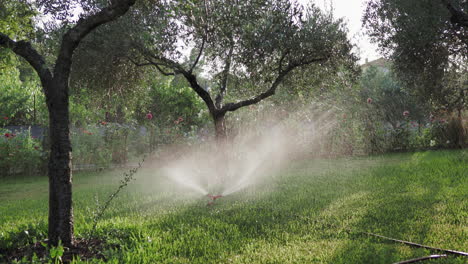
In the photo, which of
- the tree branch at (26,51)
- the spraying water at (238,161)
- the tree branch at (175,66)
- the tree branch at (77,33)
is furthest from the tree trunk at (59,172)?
the spraying water at (238,161)

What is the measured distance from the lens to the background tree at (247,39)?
7.46 m

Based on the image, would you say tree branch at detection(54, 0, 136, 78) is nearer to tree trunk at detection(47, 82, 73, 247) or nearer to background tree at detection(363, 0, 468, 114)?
tree trunk at detection(47, 82, 73, 247)

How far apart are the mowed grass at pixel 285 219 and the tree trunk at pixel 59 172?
0.61 metres

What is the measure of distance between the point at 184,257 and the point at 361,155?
35.4 feet

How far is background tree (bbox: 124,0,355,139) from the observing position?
7.46 meters

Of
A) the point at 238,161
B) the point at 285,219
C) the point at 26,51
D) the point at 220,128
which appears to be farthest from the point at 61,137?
the point at 238,161

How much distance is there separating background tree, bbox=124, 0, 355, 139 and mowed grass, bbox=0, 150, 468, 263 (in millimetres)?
3002

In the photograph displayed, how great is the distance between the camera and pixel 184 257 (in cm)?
377

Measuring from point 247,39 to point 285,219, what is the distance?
438 centimetres

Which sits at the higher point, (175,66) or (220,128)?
(175,66)

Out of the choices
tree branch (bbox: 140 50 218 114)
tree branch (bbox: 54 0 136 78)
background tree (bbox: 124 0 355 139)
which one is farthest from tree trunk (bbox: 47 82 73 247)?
tree branch (bbox: 140 50 218 114)

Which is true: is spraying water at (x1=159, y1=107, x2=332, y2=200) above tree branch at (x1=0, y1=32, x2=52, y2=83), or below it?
below

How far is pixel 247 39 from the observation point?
767 centimetres

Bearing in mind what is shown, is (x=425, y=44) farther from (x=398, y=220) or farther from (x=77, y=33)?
(x=77, y=33)
